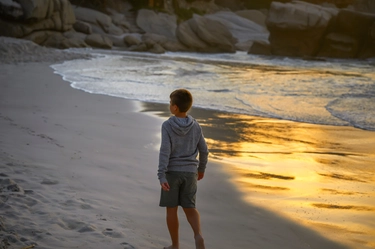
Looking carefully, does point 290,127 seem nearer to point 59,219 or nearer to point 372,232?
point 372,232

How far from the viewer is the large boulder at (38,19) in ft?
104

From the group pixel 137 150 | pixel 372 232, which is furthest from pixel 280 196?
pixel 137 150

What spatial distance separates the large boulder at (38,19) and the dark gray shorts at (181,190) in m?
29.7

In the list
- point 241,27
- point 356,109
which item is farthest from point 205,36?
point 356,109

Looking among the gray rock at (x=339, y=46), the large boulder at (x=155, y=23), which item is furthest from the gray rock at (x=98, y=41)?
the gray rock at (x=339, y=46)

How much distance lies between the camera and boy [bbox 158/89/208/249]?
3.61m

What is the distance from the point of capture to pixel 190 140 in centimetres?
368

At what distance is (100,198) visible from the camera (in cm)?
439

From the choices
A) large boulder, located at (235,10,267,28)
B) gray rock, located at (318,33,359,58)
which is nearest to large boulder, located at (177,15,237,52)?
gray rock, located at (318,33,359,58)

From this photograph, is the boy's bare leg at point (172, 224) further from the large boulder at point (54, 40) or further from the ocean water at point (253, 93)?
the large boulder at point (54, 40)

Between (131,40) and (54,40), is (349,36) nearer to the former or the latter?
(131,40)

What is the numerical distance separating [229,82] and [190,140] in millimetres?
12546

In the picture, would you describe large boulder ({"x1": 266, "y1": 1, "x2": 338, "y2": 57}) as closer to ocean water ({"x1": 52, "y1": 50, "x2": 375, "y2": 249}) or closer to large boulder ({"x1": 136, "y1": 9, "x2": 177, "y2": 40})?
large boulder ({"x1": 136, "y1": 9, "x2": 177, "y2": 40})

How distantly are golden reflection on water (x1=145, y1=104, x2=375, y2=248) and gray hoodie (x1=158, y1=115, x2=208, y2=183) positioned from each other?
117cm
